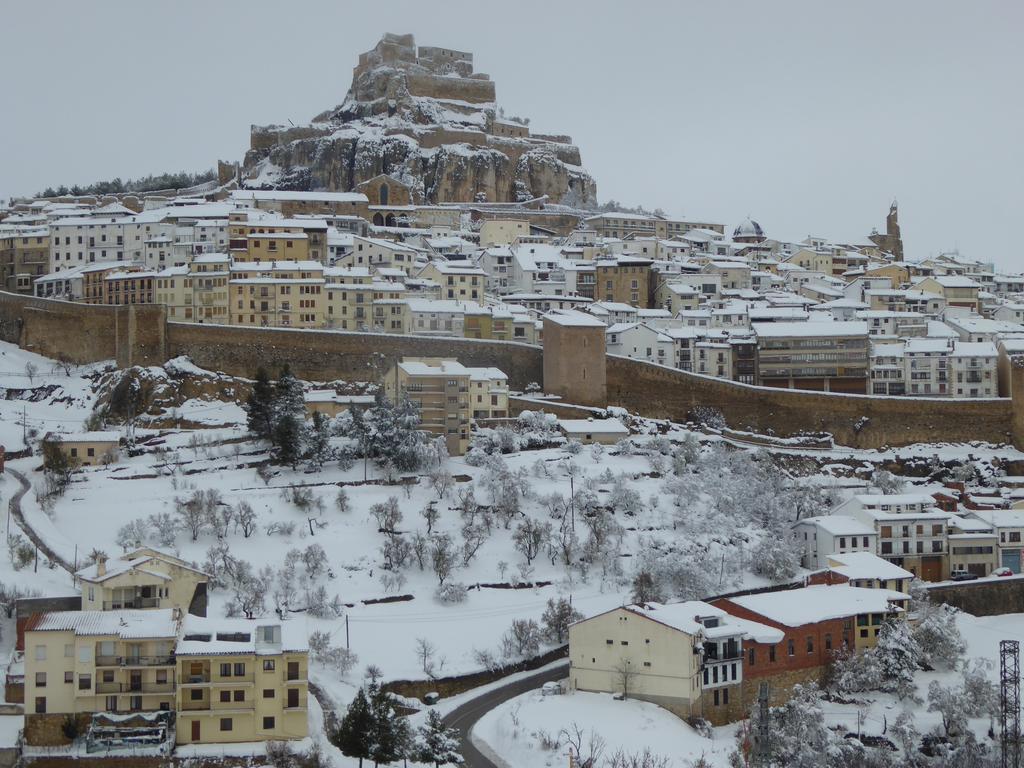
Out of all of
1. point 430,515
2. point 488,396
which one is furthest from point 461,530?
point 488,396

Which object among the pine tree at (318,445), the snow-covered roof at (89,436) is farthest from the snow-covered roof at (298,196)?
the pine tree at (318,445)

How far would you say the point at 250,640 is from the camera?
2962 cm

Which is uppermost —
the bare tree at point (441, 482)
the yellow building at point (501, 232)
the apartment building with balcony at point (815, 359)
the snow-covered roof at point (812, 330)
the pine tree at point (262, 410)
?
the yellow building at point (501, 232)

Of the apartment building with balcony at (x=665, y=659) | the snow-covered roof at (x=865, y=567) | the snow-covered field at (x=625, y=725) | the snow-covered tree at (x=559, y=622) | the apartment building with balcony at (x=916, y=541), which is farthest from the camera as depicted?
the apartment building with balcony at (x=916, y=541)

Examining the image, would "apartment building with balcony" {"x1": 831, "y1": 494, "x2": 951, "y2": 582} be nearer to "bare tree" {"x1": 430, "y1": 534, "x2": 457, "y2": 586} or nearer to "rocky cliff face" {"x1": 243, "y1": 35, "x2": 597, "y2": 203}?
"bare tree" {"x1": 430, "y1": 534, "x2": 457, "y2": 586}

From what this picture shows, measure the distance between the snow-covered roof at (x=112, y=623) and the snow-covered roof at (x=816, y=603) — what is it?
43.7 ft

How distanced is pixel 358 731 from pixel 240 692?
2376mm

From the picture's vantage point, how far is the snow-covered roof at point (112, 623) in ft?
94.2

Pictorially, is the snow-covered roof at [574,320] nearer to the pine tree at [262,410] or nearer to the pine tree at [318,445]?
the pine tree at [318,445]

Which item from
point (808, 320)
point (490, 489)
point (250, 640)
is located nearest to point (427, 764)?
point (250, 640)

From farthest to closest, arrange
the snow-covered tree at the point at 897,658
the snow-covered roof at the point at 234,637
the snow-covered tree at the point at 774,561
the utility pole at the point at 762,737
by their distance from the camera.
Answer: the snow-covered tree at the point at 774,561, the snow-covered tree at the point at 897,658, the utility pole at the point at 762,737, the snow-covered roof at the point at 234,637

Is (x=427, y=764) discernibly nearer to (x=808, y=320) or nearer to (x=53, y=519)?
(x=53, y=519)

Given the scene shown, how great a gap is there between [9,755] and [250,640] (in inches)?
183

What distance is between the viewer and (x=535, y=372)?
173 feet
